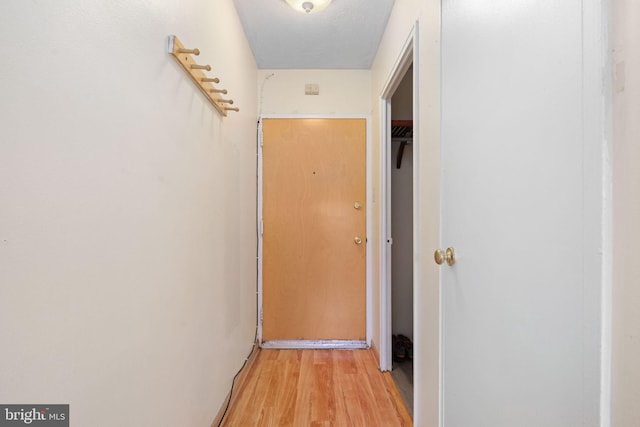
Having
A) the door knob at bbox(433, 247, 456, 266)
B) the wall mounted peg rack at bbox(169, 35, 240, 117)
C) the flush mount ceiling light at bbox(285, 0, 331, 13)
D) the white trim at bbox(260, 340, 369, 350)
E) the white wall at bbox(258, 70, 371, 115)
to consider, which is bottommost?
the white trim at bbox(260, 340, 369, 350)

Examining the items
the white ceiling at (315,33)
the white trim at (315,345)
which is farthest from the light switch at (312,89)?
the white trim at (315,345)

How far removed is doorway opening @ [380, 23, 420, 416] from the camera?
212 centimetres

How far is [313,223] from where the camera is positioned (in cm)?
251

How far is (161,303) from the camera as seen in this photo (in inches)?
36.9

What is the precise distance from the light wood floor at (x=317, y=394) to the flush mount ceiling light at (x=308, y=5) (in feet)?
7.92

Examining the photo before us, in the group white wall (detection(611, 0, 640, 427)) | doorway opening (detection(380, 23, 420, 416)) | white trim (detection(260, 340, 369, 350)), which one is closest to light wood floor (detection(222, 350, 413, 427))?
white trim (detection(260, 340, 369, 350))

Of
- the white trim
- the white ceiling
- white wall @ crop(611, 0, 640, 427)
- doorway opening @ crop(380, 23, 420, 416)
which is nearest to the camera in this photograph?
white wall @ crop(611, 0, 640, 427)

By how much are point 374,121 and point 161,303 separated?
6.79ft

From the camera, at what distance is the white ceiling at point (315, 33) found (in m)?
1.79

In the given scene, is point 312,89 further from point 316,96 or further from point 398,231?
point 398,231

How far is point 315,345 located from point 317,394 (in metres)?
0.67

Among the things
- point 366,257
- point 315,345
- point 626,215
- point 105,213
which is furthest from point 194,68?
point 315,345

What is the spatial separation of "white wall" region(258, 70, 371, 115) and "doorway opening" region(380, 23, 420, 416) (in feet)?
1.11

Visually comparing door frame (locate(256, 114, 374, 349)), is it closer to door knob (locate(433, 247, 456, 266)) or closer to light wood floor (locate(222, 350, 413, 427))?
light wood floor (locate(222, 350, 413, 427))
